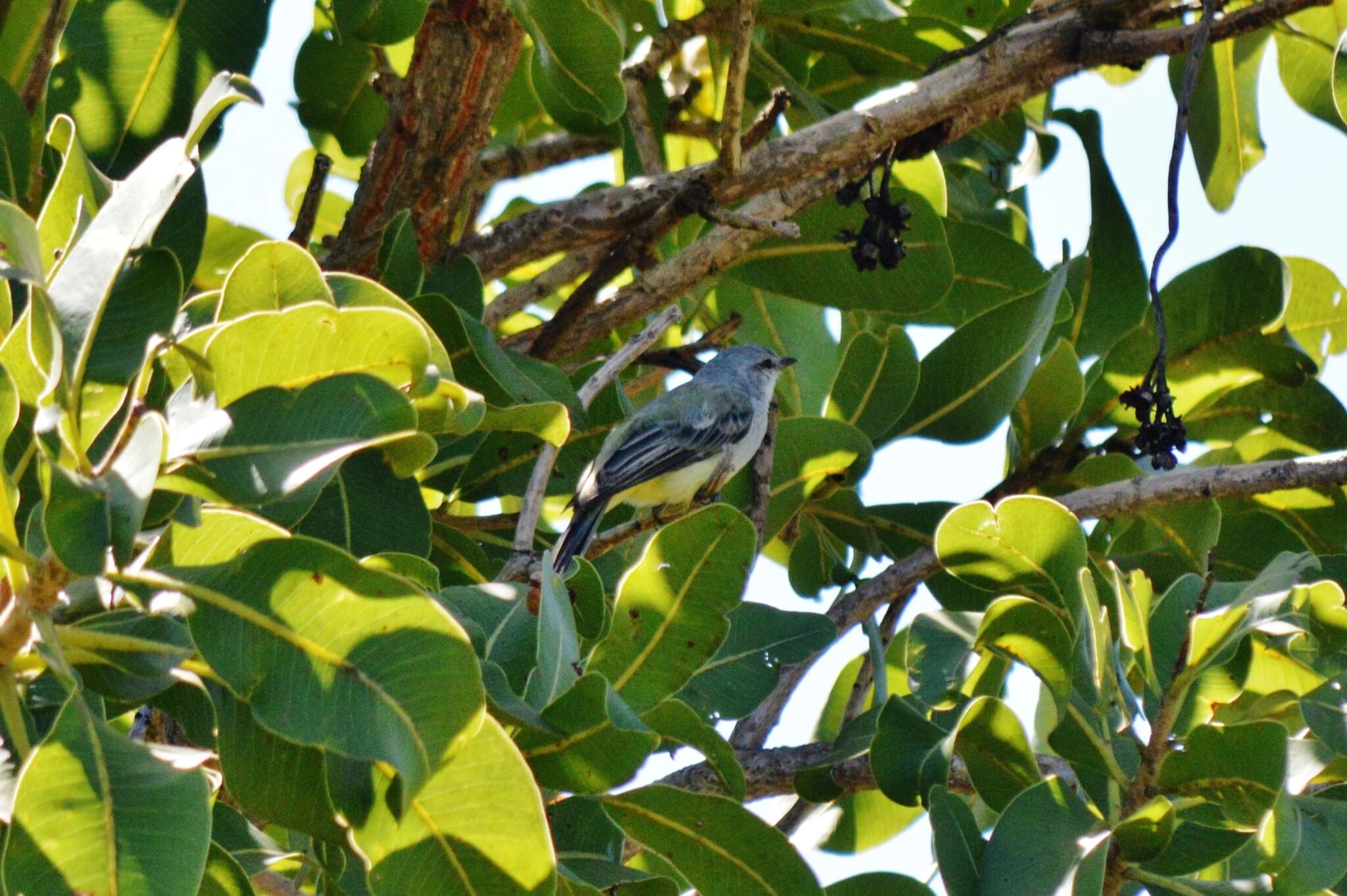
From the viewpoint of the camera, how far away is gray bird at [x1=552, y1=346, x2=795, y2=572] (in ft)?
17.3

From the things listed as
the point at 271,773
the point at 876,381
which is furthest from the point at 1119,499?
the point at 271,773

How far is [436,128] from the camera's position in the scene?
11.0ft

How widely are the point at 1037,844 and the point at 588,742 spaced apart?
0.69m

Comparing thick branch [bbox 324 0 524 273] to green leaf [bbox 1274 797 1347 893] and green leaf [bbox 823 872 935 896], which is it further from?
green leaf [bbox 1274 797 1347 893]

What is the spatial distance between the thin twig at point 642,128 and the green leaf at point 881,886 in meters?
2.14

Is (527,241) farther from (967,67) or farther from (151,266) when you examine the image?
(151,266)

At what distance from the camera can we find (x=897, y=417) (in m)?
3.60

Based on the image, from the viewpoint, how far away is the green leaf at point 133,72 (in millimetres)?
2914

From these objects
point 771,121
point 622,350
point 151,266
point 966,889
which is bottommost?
point 966,889

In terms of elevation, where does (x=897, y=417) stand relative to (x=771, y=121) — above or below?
below

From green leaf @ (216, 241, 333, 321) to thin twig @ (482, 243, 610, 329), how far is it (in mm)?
1547

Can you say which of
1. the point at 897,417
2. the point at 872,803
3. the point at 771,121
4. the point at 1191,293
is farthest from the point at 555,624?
the point at 1191,293

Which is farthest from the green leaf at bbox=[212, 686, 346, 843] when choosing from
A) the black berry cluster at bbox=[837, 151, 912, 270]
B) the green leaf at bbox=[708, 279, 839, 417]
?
the green leaf at bbox=[708, 279, 839, 417]

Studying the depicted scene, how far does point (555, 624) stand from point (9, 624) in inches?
27.9
